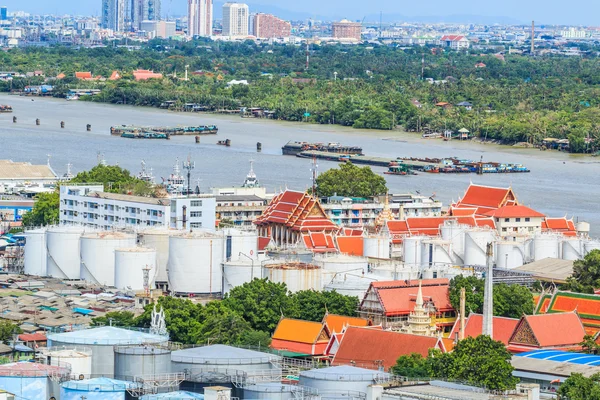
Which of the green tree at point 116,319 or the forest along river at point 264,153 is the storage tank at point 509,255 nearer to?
the forest along river at point 264,153

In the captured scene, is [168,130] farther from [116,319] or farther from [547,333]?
[547,333]

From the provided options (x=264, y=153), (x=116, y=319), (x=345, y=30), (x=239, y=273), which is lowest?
(x=116, y=319)

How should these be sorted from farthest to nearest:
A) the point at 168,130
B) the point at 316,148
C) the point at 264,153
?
the point at 168,130 < the point at 316,148 < the point at 264,153

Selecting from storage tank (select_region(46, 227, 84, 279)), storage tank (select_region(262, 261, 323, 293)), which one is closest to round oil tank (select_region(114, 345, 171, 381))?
storage tank (select_region(262, 261, 323, 293))

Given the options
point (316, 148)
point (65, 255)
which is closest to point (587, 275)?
point (65, 255)

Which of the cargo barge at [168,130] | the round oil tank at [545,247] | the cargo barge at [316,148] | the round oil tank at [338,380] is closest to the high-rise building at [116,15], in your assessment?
the cargo barge at [168,130]

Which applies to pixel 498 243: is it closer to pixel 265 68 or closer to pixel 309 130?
pixel 309 130

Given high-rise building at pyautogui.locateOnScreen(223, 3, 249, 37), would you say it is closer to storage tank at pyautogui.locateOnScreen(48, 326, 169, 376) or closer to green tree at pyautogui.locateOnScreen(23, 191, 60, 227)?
green tree at pyautogui.locateOnScreen(23, 191, 60, 227)

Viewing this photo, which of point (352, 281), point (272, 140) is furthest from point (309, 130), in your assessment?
point (352, 281)
